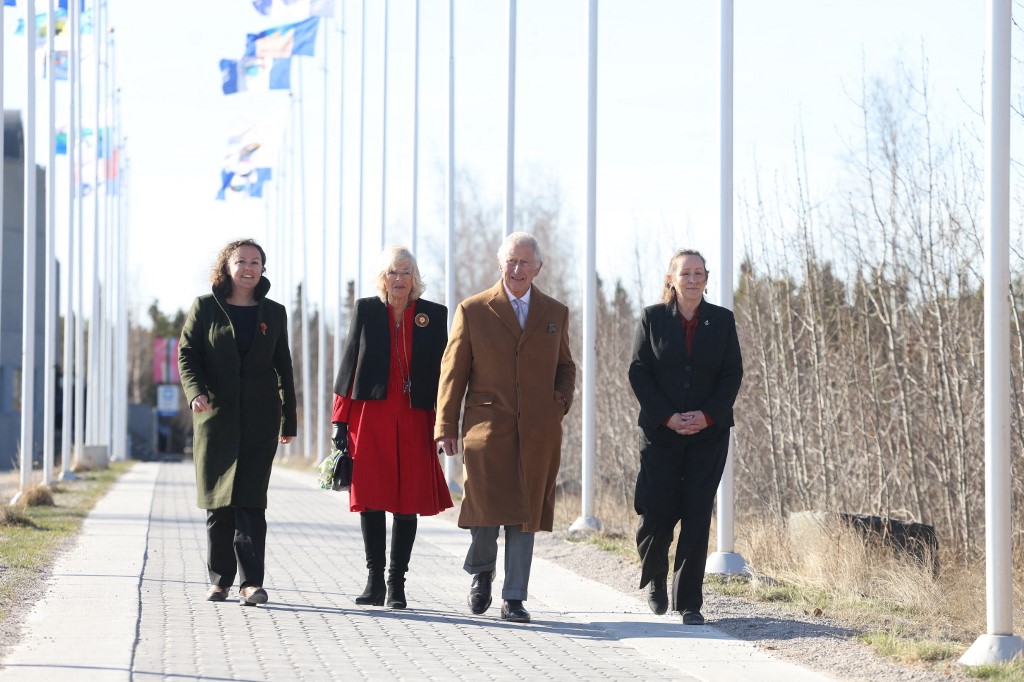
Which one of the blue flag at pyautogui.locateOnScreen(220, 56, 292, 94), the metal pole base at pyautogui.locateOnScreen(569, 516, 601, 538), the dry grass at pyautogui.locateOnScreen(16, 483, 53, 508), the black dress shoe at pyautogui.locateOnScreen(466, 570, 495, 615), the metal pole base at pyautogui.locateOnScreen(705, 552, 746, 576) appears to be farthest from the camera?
the blue flag at pyautogui.locateOnScreen(220, 56, 292, 94)

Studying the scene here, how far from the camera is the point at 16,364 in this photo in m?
45.3

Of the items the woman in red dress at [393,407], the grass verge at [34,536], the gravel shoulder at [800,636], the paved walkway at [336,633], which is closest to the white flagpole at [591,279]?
the paved walkway at [336,633]

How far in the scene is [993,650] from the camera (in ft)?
23.4

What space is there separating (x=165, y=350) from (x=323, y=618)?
305ft

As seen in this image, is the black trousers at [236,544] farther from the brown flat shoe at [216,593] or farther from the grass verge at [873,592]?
the grass verge at [873,592]

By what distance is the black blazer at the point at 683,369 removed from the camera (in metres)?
8.73

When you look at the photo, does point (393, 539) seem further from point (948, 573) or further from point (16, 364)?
point (16, 364)

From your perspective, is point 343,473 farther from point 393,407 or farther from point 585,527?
point 585,527

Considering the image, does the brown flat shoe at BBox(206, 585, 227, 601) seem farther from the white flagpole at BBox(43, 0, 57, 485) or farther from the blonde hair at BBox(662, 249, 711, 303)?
the white flagpole at BBox(43, 0, 57, 485)

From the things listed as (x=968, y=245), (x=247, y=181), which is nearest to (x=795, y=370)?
(x=968, y=245)

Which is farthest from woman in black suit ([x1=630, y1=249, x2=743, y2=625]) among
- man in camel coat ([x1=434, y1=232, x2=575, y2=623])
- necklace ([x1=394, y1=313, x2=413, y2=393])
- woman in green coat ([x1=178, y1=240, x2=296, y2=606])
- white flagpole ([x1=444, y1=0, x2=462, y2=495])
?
white flagpole ([x1=444, y1=0, x2=462, y2=495])

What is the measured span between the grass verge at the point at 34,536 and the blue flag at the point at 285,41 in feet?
34.5

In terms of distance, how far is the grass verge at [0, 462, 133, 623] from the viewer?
33.0ft

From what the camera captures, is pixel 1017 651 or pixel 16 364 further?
pixel 16 364
